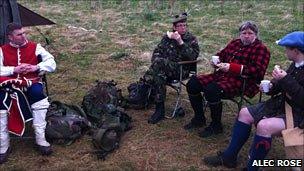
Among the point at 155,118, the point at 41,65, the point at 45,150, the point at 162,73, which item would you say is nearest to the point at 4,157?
the point at 45,150

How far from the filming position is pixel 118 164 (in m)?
4.34

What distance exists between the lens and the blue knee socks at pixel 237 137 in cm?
403

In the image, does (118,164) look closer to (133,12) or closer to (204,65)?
(204,65)

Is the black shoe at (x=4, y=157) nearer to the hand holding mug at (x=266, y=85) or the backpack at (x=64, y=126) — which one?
the backpack at (x=64, y=126)

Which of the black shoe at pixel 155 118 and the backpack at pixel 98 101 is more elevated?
the backpack at pixel 98 101

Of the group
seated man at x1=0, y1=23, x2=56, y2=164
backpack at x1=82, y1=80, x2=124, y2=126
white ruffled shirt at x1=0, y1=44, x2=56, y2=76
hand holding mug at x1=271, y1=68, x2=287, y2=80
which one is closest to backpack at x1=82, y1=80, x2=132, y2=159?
backpack at x1=82, y1=80, x2=124, y2=126

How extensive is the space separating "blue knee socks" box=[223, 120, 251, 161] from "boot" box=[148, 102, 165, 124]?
4.14 ft

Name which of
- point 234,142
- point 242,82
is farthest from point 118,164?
point 242,82

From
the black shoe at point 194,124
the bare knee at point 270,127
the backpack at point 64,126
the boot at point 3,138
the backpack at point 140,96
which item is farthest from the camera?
the backpack at point 140,96

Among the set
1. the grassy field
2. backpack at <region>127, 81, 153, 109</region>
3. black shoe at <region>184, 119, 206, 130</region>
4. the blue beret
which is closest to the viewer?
the blue beret

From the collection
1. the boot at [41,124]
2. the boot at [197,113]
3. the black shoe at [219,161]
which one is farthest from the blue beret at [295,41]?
the boot at [41,124]

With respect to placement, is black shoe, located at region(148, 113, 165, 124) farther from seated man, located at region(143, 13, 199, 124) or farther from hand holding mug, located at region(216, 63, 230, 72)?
hand holding mug, located at region(216, 63, 230, 72)

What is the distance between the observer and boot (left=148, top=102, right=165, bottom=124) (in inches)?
206

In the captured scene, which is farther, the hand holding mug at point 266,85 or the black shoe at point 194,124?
the black shoe at point 194,124
